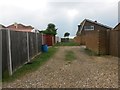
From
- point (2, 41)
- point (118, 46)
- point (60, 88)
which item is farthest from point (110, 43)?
point (60, 88)

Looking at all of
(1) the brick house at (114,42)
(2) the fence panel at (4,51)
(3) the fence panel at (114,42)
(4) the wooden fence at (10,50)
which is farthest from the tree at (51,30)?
(2) the fence panel at (4,51)

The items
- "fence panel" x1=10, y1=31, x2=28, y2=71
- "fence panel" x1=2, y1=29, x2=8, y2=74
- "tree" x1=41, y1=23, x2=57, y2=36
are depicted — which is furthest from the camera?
"tree" x1=41, y1=23, x2=57, y2=36

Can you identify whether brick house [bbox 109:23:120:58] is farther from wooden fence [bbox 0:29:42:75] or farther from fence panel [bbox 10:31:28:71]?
wooden fence [bbox 0:29:42:75]

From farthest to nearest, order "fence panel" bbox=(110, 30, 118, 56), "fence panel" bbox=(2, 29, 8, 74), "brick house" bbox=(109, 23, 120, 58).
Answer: "fence panel" bbox=(110, 30, 118, 56) → "brick house" bbox=(109, 23, 120, 58) → "fence panel" bbox=(2, 29, 8, 74)

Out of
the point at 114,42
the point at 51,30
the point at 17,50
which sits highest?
the point at 51,30

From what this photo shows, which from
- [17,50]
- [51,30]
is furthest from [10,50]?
[51,30]

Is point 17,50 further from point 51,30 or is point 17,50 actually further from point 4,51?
point 51,30

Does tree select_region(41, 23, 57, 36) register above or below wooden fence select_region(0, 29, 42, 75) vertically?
above

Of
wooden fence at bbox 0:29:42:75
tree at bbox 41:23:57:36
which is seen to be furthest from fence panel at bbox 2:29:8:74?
tree at bbox 41:23:57:36

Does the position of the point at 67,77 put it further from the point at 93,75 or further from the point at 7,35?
the point at 7,35

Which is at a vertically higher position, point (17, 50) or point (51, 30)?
point (51, 30)

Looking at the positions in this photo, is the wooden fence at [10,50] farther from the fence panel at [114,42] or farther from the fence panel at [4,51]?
the fence panel at [114,42]

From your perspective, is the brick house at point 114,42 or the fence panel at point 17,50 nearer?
the fence panel at point 17,50

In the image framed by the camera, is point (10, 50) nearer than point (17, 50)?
Yes
